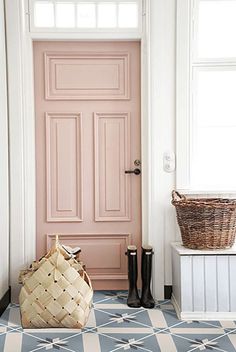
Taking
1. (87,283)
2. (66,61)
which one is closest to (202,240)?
(87,283)

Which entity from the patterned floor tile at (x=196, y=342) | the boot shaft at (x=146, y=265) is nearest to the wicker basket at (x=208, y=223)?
the boot shaft at (x=146, y=265)

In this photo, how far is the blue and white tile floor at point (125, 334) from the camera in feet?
8.71

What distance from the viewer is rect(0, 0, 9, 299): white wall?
133 inches

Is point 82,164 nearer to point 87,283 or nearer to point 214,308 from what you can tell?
point 87,283

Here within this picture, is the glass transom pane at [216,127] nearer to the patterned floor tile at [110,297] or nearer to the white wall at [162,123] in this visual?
the white wall at [162,123]

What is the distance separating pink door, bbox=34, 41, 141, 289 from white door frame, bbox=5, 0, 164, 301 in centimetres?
12

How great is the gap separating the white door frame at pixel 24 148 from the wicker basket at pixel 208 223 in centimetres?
38

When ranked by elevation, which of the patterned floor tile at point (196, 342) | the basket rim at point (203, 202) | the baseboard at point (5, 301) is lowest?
the patterned floor tile at point (196, 342)

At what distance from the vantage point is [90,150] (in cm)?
376

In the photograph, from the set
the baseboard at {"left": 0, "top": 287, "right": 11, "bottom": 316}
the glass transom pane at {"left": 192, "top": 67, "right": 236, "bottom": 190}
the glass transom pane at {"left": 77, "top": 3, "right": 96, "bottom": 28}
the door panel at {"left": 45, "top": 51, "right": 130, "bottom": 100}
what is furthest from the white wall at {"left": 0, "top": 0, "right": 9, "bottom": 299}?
the glass transom pane at {"left": 192, "top": 67, "right": 236, "bottom": 190}

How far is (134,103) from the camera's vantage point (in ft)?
12.3

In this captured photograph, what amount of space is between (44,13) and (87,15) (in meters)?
0.33

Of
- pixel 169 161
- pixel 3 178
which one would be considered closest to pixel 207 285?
pixel 169 161

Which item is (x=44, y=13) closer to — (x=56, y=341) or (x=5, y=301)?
(x=5, y=301)
